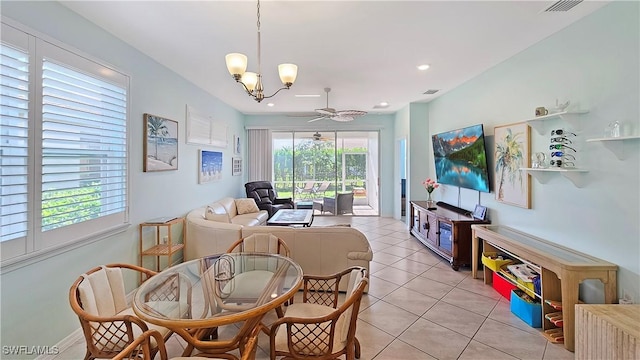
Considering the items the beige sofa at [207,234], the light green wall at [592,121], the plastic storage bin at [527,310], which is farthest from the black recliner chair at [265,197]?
the plastic storage bin at [527,310]

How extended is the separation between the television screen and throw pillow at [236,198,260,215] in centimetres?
387

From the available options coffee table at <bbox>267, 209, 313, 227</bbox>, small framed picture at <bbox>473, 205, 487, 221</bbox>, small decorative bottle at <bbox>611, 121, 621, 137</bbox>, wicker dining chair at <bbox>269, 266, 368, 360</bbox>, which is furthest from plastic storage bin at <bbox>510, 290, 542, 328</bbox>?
coffee table at <bbox>267, 209, 313, 227</bbox>

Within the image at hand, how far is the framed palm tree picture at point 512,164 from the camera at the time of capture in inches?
124

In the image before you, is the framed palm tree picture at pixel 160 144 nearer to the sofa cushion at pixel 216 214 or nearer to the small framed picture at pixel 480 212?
the sofa cushion at pixel 216 214

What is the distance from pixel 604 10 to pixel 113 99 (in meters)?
4.55

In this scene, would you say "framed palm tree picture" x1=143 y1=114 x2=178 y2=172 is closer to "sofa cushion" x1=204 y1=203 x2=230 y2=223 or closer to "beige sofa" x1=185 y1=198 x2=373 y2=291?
"sofa cushion" x1=204 y1=203 x2=230 y2=223

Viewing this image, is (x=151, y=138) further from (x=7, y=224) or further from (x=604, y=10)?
(x=604, y=10)

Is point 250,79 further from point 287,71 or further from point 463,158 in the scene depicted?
point 463,158

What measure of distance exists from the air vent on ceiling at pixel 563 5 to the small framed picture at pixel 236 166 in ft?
20.1

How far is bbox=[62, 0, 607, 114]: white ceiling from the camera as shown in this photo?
229 centimetres

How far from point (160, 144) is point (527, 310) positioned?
179 inches

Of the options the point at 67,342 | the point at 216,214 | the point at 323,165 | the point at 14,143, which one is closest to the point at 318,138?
the point at 323,165

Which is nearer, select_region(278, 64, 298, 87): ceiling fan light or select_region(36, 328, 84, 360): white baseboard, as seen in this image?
select_region(36, 328, 84, 360): white baseboard

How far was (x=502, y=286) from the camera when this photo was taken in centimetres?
314
